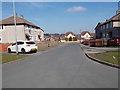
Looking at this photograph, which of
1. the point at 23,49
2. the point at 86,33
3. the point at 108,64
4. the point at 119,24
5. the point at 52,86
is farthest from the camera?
the point at 86,33

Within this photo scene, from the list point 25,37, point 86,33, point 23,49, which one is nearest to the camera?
point 23,49

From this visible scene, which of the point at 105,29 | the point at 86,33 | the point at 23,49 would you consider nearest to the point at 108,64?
the point at 23,49

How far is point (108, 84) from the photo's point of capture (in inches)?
166

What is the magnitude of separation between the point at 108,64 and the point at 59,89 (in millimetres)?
4394

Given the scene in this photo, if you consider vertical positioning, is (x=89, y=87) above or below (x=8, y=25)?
below

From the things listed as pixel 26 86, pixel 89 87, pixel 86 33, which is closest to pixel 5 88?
pixel 26 86

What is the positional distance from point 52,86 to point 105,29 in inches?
1508

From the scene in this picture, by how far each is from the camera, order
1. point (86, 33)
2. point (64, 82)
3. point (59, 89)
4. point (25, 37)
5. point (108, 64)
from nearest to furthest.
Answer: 1. point (59, 89)
2. point (64, 82)
3. point (108, 64)
4. point (25, 37)
5. point (86, 33)

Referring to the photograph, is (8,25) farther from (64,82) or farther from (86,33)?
(86,33)

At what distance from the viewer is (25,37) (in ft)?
96.7

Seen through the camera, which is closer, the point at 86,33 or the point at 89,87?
the point at 89,87

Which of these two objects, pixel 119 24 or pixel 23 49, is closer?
pixel 23 49

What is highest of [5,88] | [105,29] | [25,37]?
[105,29]

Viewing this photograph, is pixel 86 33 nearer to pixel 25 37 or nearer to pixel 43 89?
pixel 25 37
